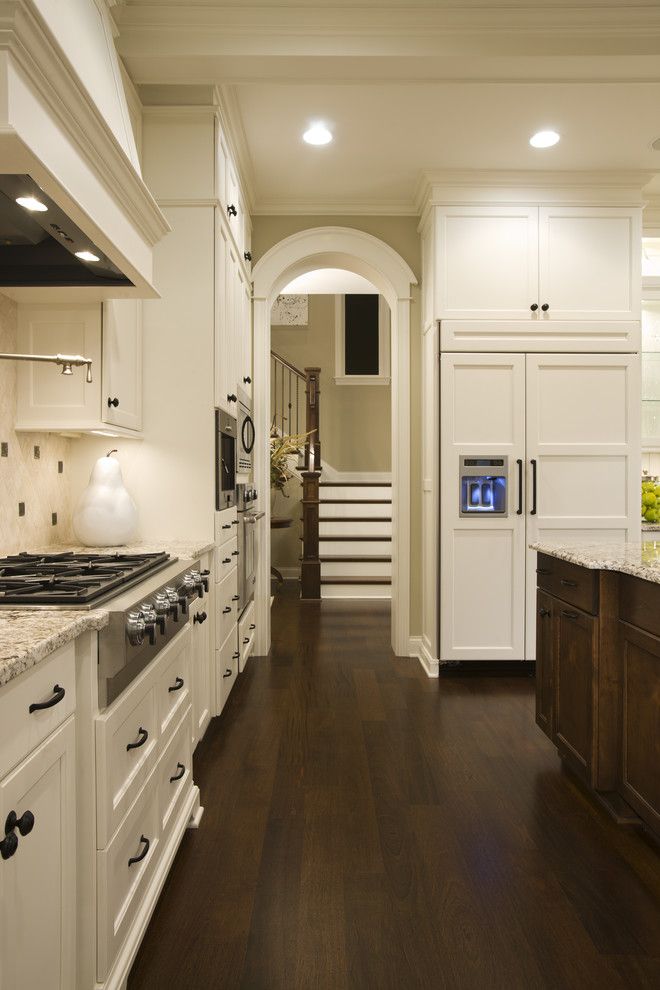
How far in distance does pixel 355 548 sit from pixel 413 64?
4631 millimetres

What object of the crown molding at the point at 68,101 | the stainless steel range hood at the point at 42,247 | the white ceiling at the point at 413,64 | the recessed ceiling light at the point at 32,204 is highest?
the white ceiling at the point at 413,64

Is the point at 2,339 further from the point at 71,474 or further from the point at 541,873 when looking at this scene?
the point at 541,873

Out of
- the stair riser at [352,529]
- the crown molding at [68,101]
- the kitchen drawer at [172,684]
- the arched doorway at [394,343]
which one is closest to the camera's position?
the crown molding at [68,101]

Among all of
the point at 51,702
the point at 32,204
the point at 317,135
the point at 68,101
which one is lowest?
the point at 51,702

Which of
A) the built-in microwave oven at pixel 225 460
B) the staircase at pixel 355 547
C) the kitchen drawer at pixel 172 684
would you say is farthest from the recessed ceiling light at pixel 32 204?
the staircase at pixel 355 547

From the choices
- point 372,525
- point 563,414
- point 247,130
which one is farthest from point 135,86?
point 372,525

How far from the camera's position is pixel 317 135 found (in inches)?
139

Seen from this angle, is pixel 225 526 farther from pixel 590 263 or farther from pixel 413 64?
pixel 590 263

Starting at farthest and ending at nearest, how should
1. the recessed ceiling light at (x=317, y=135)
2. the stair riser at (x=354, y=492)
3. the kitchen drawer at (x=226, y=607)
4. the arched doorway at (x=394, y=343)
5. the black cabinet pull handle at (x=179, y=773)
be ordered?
the stair riser at (x=354, y=492), the arched doorway at (x=394, y=343), the recessed ceiling light at (x=317, y=135), the kitchen drawer at (x=226, y=607), the black cabinet pull handle at (x=179, y=773)

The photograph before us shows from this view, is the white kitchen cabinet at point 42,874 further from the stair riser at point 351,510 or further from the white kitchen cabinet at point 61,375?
the stair riser at point 351,510

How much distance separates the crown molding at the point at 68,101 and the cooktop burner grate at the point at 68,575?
105 centimetres

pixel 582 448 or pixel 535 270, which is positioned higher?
pixel 535 270

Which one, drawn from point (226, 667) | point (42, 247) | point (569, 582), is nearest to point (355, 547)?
point (226, 667)

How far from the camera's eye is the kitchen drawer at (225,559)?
9.80 feet
